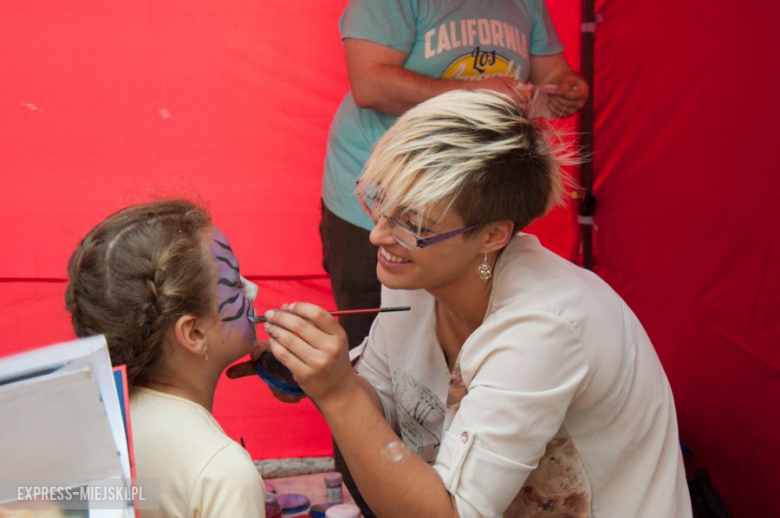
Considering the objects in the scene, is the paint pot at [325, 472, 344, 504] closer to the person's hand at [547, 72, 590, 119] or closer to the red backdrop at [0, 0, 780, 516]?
the red backdrop at [0, 0, 780, 516]

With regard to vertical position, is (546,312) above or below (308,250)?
above

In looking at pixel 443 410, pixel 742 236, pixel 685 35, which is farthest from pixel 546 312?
pixel 685 35

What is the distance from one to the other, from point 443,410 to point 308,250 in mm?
1292

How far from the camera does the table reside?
2.09m

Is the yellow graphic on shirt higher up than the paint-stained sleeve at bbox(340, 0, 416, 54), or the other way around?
the paint-stained sleeve at bbox(340, 0, 416, 54)

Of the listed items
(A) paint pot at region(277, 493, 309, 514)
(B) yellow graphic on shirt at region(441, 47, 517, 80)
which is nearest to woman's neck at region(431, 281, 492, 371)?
(A) paint pot at region(277, 493, 309, 514)

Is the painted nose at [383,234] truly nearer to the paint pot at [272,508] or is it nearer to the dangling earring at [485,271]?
the dangling earring at [485,271]

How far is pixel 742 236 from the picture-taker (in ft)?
7.69

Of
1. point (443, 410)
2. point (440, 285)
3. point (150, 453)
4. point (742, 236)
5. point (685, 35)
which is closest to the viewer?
point (150, 453)

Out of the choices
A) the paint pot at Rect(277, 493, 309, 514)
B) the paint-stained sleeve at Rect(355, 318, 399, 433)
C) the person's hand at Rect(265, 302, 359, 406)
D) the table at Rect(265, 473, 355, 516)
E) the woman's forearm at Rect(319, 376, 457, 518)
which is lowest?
the table at Rect(265, 473, 355, 516)

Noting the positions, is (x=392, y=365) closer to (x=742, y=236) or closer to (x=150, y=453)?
(x=150, y=453)

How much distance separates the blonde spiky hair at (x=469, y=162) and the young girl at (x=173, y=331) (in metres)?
0.34

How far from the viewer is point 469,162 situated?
4.79 feet

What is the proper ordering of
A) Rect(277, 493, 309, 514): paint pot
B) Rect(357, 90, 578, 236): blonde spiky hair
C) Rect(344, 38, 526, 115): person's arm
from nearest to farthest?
Rect(357, 90, 578, 236): blonde spiky hair
Rect(277, 493, 309, 514): paint pot
Rect(344, 38, 526, 115): person's arm
